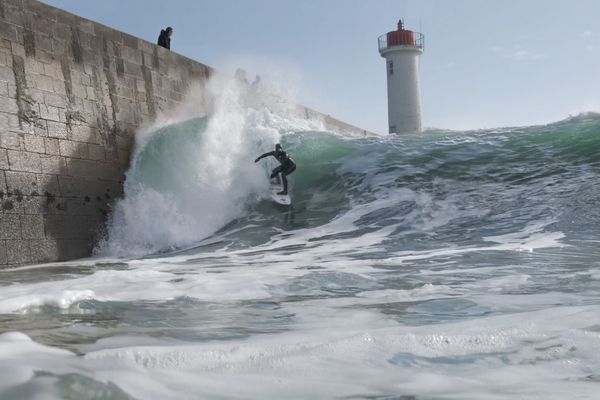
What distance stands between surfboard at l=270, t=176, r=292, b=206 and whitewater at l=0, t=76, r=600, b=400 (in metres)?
0.17

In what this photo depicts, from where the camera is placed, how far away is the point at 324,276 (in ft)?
17.4

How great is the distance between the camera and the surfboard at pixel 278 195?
1125cm

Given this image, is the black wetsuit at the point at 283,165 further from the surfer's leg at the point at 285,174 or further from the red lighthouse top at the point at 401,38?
the red lighthouse top at the point at 401,38

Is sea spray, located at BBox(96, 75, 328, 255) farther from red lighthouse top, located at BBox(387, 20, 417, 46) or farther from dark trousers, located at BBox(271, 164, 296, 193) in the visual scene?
red lighthouse top, located at BBox(387, 20, 417, 46)

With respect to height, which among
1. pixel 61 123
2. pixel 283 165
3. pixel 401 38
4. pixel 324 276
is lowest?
pixel 324 276

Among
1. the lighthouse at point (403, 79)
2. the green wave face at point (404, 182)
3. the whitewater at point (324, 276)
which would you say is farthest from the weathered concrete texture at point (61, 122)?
the lighthouse at point (403, 79)

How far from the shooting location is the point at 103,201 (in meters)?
9.43

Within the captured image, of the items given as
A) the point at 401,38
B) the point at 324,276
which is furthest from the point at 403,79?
the point at 324,276

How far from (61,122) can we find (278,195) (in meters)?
3.94

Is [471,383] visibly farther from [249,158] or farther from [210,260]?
[249,158]

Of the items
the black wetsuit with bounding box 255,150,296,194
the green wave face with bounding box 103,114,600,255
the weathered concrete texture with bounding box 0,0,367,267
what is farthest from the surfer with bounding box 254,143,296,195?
the weathered concrete texture with bounding box 0,0,367,267

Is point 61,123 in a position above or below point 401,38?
below

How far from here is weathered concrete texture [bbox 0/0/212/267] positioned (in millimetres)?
7793

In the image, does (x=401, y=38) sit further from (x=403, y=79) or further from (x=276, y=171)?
(x=276, y=171)
